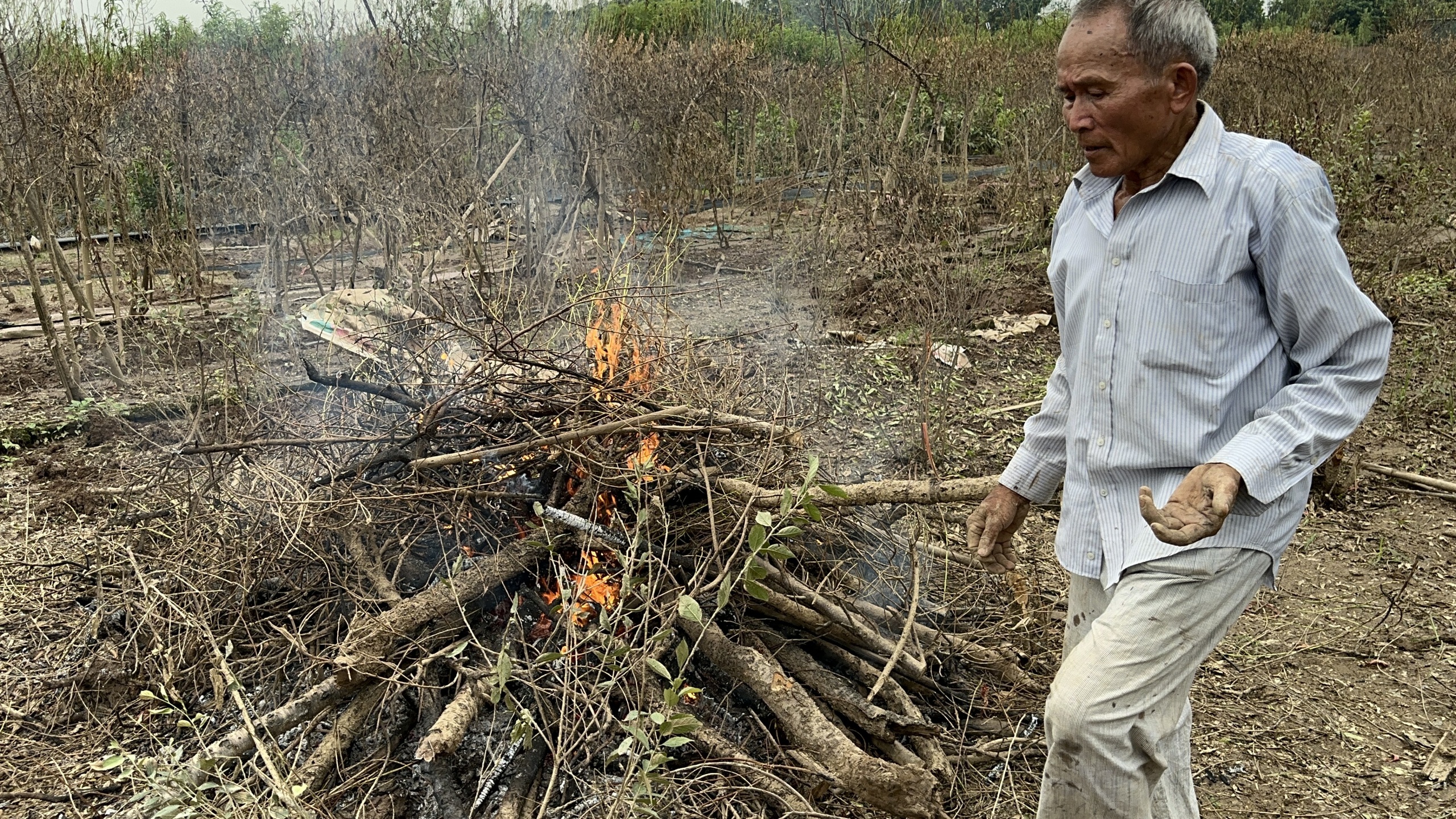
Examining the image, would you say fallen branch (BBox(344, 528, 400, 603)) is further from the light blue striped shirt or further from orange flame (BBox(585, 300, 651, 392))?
the light blue striped shirt

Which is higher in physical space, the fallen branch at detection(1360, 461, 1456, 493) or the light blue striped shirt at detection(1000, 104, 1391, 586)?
the light blue striped shirt at detection(1000, 104, 1391, 586)

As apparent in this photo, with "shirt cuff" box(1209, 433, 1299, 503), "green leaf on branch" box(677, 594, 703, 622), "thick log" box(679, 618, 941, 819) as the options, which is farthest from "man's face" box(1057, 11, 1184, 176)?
"thick log" box(679, 618, 941, 819)

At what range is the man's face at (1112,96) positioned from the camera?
1.94 meters

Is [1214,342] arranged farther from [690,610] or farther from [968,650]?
[968,650]

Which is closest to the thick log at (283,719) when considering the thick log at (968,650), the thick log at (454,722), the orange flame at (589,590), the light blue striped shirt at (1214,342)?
the thick log at (454,722)

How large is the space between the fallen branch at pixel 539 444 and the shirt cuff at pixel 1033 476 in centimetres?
101

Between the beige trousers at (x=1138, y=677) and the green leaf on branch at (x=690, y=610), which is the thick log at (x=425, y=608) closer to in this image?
the green leaf on branch at (x=690, y=610)

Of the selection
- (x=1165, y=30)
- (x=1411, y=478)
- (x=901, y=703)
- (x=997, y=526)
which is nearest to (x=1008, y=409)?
(x=1411, y=478)

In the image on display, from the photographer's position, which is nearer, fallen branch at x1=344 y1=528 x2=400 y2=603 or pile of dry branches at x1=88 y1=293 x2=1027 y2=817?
pile of dry branches at x1=88 y1=293 x2=1027 y2=817

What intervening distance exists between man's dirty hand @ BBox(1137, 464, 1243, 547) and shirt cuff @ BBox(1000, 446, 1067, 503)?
1.82 ft

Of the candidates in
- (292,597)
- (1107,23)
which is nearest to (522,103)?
(292,597)

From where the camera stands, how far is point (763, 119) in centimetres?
1288

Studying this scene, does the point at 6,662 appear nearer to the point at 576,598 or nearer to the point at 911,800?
the point at 576,598

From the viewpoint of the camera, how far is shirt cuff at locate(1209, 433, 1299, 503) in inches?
71.1
